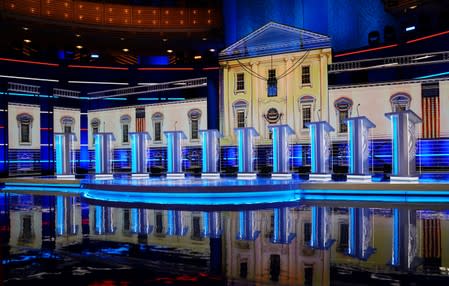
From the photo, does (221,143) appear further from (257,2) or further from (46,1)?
(46,1)

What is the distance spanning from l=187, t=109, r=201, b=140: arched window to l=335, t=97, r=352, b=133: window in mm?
4711

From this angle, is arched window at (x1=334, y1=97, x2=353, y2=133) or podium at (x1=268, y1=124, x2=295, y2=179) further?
arched window at (x1=334, y1=97, x2=353, y2=133)

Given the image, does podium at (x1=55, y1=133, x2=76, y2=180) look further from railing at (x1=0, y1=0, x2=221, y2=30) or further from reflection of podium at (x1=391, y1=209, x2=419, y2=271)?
reflection of podium at (x1=391, y1=209, x2=419, y2=271)

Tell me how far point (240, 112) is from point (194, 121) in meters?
1.85

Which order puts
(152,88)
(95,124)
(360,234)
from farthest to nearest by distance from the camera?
(95,124) → (152,88) → (360,234)

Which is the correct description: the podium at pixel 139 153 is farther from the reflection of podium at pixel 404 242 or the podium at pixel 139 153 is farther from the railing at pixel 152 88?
the reflection of podium at pixel 404 242

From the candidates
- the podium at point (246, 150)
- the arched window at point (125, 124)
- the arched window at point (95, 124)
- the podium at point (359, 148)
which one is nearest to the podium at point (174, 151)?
the podium at point (246, 150)

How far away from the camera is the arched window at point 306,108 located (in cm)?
1516

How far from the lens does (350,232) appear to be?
4.72 m

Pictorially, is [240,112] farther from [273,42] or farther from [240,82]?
[273,42]

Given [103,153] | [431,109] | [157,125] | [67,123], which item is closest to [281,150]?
[431,109]

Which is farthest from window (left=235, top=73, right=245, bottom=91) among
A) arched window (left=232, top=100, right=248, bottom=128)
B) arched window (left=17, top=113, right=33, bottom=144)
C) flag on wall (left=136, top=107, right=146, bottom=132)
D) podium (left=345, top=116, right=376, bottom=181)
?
podium (left=345, top=116, right=376, bottom=181)

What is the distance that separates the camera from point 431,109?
12.4 m

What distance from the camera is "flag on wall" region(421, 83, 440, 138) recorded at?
12344mm
